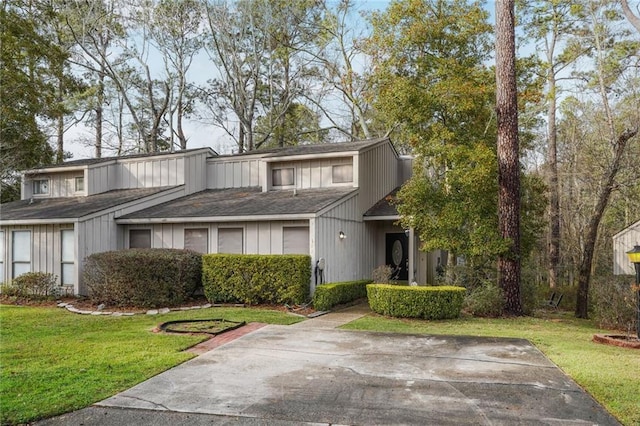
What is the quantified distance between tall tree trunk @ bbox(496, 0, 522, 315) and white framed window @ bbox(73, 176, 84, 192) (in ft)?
49.7

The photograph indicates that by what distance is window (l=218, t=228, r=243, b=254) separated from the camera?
13.5 m

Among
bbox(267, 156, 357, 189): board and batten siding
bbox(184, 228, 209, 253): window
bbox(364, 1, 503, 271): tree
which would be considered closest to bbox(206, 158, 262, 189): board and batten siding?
bbox(267, 156, 357, 189): board and batten siding

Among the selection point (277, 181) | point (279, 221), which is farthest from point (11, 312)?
point (277, 181)

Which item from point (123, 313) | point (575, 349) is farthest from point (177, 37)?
point (575, 349)

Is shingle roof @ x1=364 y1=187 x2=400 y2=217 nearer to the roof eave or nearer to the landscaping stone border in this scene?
the roof eave

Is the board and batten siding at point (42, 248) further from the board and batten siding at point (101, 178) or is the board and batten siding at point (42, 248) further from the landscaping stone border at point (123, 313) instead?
the board and batten siding at point (101, 178)

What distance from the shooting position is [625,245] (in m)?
19.5

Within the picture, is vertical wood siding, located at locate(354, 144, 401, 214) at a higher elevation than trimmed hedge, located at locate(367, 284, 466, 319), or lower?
higher

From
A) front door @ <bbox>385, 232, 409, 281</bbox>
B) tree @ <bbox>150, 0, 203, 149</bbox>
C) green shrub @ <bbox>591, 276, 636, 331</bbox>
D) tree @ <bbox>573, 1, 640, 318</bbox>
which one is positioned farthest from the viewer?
tree @ <bbox>150, 0, 203, 149</bbox>

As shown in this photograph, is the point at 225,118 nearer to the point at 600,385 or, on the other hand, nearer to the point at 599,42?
the point at 599,42

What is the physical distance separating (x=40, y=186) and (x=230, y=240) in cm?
1044

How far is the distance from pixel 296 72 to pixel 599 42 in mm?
16917

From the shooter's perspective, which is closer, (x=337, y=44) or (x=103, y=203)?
(x=103, y=203)

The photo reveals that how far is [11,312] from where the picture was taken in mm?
10891
